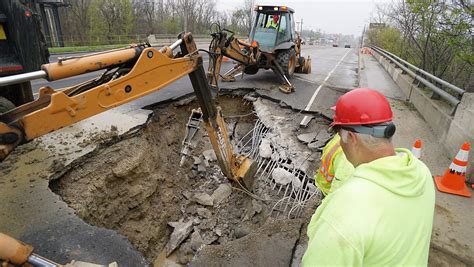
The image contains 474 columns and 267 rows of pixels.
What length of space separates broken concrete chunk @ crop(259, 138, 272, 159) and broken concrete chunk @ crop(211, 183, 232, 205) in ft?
3.14

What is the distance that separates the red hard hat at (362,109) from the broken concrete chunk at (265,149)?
4.41 metres

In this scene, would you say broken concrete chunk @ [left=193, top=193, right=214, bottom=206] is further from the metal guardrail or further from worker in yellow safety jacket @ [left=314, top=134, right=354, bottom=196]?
the metal guardrail

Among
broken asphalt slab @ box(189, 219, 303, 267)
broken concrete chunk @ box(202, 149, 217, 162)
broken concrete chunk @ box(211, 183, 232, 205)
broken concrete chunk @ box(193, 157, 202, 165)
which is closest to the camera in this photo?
→ broken asphalt slab @ box(189, 219, 303, 267)

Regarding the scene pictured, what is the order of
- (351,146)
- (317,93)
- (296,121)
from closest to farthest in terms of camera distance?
(351,146)
(296,121)
(317,93)

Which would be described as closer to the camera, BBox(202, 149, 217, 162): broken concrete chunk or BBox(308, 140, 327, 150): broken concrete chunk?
BBox(308, 140, 327, 150): broken concrete chunk

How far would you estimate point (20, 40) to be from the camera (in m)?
4.23

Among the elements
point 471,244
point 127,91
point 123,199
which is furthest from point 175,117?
point 471,244

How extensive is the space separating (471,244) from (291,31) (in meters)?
9.21

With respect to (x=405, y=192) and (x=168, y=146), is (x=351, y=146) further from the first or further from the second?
(x=168, y=146)

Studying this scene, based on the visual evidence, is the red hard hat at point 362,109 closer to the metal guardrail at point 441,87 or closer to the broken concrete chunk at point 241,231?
the broken concrete chunk at point 241,231

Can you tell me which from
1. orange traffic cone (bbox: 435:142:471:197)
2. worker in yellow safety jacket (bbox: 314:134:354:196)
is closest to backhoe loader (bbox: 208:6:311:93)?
orange traffic cone (bbox: 435:142:471:197)

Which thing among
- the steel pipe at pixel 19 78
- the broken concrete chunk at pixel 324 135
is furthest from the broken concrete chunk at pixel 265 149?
the steel pipe at pixel 19 78

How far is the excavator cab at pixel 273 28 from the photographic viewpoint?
10281 mm

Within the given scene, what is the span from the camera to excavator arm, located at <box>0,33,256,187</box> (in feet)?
8.08
